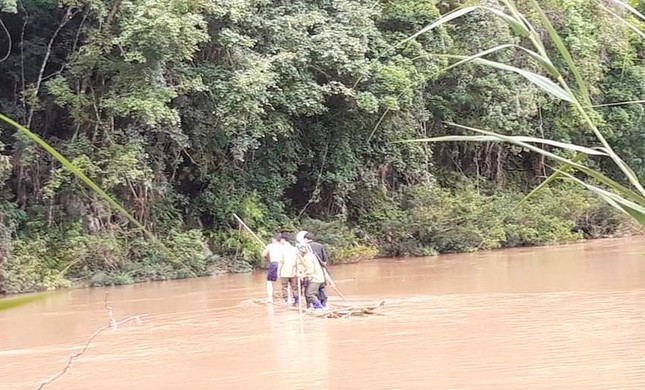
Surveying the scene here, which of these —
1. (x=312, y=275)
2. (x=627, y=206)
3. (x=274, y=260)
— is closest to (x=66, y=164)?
(x=627, y=206)

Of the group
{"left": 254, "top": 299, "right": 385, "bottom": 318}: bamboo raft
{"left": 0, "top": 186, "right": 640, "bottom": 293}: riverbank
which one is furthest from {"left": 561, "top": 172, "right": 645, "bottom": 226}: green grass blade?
{"left": 0, "top": 186, "right": 640, "bottom": 293}: riverbank

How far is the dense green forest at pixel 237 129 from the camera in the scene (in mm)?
18906

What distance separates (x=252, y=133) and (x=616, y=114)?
15.1 metres

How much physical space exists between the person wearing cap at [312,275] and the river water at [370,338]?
0.39 meters

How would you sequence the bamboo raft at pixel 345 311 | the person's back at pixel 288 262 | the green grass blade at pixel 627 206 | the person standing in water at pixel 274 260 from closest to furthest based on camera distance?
the green grass blade at pixel 627 206
the bamboo raft at pixel 345 311
the person's back at pixel 288 262
the person standing in water at pixel 274 260

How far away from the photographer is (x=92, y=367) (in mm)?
9398

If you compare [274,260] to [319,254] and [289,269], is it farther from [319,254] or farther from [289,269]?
[319,254]

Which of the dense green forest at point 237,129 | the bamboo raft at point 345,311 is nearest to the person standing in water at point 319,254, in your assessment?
the bamboo raft at point 345,311

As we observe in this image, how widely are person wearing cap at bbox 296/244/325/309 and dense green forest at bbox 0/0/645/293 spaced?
5.68 m

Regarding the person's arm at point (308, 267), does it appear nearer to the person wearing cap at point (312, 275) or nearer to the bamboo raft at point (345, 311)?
the person wearing cap at point (312, 275)

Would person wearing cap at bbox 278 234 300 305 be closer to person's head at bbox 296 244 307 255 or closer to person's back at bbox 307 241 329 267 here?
person's head at bbox 296 244 307 255

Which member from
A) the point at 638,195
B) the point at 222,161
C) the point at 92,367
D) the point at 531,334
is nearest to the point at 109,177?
the point at 222,161

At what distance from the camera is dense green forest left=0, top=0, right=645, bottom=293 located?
62.0 ft

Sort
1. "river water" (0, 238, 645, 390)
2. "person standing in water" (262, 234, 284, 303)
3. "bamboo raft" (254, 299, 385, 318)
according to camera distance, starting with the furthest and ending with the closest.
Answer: "person standing in water" (262, 234, 284, 303) → "bamboo raft" (254, 299, 385, 318) → "river water" (0, 238, 645, 390)
